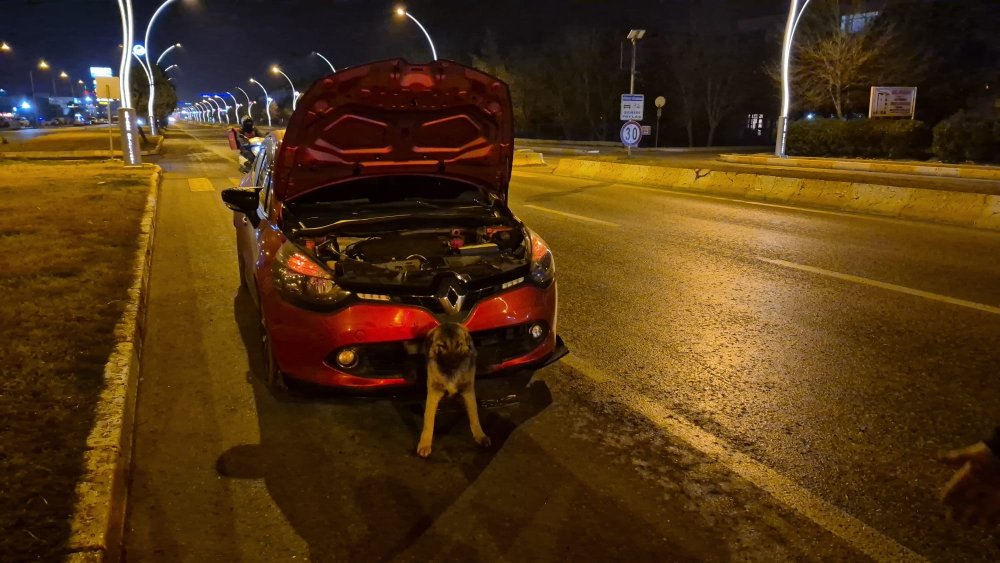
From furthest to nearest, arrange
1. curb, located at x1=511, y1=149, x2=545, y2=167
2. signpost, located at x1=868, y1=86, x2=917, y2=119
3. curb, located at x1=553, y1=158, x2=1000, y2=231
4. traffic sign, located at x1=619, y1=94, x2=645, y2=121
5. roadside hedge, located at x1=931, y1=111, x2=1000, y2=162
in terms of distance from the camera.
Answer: curb, located at x1=511, y1=149, x2=545, y2=167, signpost, located at x1=868, y1=86, x2=917, y2=119, traffic sign, located at x1=619, y1=94, x2=645, y2=121, roadside hedge, located at x1=931, y1=111, x2=1000, y2=162, curb, located at x1=553, y1=158, x2=1000, y2=231

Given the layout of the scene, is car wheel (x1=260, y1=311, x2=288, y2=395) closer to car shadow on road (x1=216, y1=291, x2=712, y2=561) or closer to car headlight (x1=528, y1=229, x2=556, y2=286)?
car shadow on road (x1=216, y1=291, x2=712, y2=561)

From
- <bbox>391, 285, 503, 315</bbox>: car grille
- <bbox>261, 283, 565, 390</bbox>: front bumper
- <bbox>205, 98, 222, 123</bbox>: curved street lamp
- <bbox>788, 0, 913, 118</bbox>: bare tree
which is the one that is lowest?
<bbox>261, 283, 565, 390</bbox>: front bumper

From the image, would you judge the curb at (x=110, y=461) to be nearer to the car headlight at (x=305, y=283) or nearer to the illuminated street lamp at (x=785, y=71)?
the car headlight at (x=305, y=283)

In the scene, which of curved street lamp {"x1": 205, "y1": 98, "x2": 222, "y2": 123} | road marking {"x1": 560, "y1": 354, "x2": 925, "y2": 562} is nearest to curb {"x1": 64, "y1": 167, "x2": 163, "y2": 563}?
road marking {"x1": 560, "y1": 354, "x2": 925, "y2": 562}

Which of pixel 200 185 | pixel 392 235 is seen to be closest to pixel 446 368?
pixel 392 235

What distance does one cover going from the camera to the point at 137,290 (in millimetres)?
6516

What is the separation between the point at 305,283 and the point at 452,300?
0.81m

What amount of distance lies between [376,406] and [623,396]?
1521 millimetres

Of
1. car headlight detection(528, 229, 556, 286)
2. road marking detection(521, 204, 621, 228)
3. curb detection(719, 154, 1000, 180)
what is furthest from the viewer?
curb detection(719, 154, 1000, 180)

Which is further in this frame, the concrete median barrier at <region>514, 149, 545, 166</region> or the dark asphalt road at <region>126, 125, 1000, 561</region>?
the concrete median barrier at <region>514, 149, 545, 166</region>

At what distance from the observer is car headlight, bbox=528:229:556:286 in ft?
14.5

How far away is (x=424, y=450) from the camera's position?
3816mm

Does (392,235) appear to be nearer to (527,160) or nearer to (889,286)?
(889,286)

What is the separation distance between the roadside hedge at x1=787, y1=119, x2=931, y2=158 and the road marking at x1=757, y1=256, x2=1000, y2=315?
20865 millimetres
